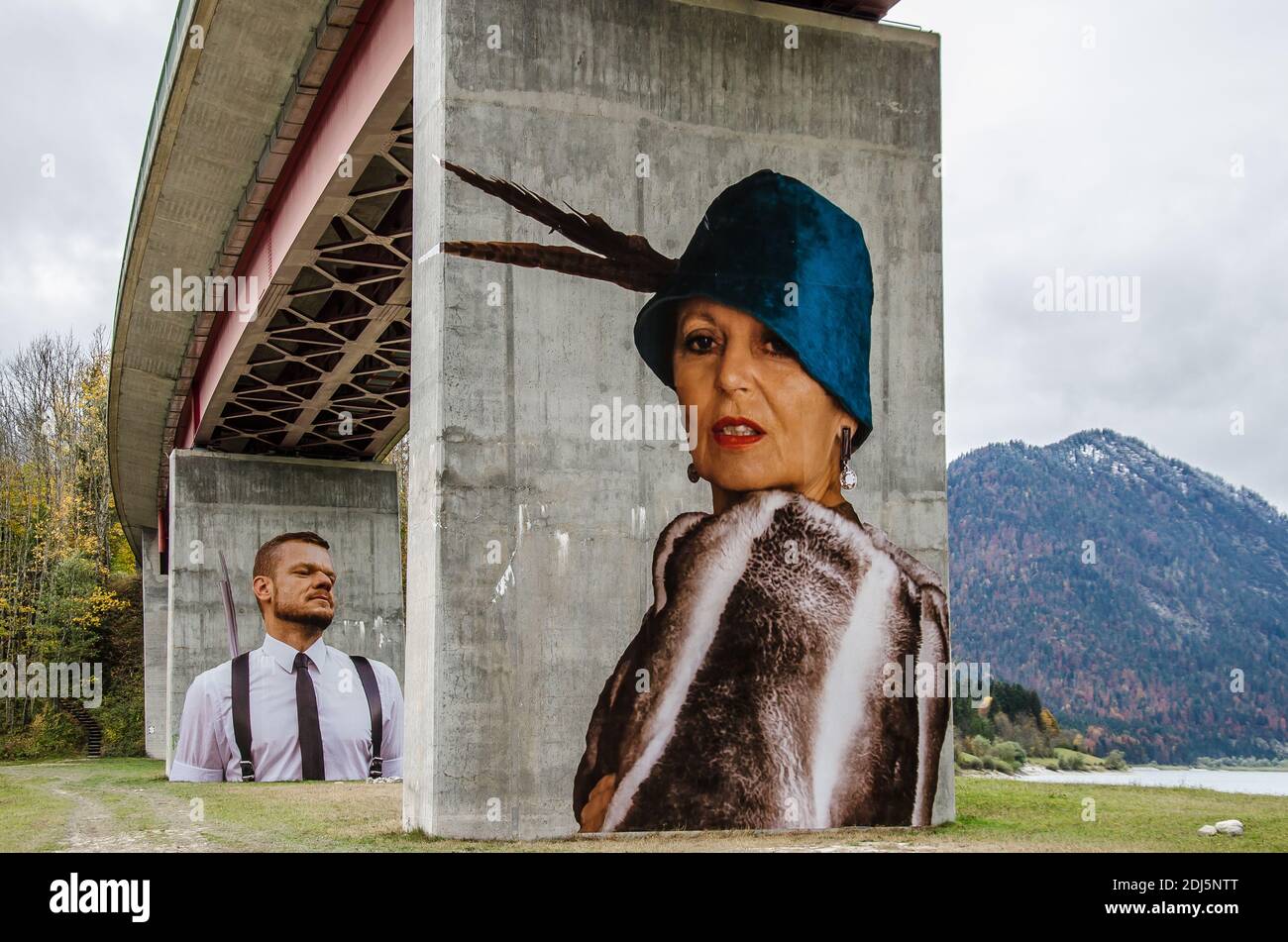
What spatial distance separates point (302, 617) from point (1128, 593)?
208 feet

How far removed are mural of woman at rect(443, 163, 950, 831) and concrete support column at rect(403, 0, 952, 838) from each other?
0.75 ft

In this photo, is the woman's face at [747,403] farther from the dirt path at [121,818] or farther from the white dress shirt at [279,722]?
the white dress shirt at [279,722]

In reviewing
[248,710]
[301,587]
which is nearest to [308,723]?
[248,710]

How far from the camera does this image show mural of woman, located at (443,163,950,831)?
1388 cm

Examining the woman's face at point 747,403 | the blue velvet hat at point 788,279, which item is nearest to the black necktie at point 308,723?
the woman's face at point 747,403

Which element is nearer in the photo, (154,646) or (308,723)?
(308,723)

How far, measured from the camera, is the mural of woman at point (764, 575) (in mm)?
13875

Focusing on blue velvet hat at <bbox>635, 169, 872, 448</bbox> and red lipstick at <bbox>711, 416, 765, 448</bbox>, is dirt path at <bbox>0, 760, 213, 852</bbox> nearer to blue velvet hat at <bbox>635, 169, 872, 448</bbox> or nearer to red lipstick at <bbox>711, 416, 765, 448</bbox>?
red lipstick at <bbox>711, 416, 765, 448</bbox>

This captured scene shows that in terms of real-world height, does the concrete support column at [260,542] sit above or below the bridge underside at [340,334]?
below

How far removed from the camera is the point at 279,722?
1340 inches

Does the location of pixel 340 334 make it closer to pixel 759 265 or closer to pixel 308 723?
pixel 308 723

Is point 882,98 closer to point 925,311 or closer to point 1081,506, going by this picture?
point 925,311

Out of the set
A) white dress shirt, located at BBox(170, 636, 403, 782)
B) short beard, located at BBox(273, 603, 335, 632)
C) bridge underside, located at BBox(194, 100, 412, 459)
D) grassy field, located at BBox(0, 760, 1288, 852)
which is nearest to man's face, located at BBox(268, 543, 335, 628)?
short beard, located at BBox(273, 603, 335, 632)

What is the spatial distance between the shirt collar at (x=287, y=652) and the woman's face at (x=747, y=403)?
2391 centimetres
